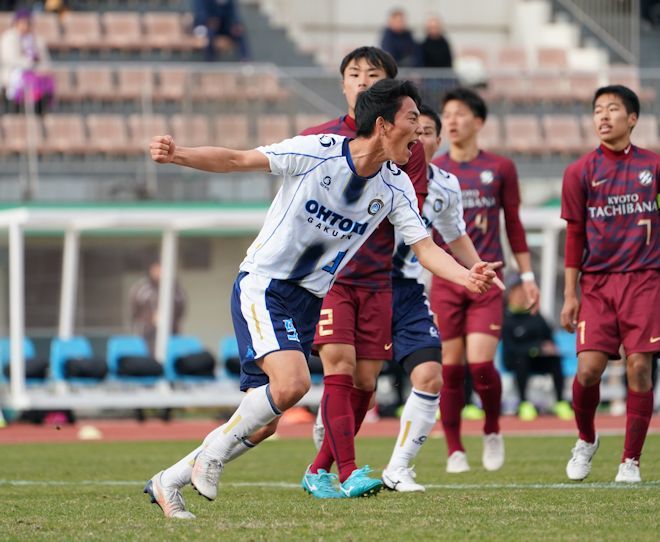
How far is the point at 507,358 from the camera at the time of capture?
64.2ft

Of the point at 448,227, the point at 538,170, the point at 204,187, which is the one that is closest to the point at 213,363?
the point at 204,187

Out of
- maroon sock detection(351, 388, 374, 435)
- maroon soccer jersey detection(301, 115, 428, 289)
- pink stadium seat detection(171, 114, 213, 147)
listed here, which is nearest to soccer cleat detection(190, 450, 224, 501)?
maroon soccer jersey detection(301, 115, 428, 289)

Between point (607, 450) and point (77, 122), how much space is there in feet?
39.3

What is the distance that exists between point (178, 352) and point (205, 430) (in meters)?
3.31

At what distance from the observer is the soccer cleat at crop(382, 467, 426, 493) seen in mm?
7900

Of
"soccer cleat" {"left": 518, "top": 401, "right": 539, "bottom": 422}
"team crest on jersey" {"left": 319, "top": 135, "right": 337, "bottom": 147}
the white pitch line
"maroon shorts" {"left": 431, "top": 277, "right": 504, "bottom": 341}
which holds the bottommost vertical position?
"soccer cleat" {"left": 518, "top": 401, "right": 539, "bottom": 422}

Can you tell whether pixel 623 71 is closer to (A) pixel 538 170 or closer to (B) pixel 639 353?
(A) pixel 538 170

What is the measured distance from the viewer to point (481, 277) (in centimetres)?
624

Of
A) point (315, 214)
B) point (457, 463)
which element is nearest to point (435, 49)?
point (457, 463)

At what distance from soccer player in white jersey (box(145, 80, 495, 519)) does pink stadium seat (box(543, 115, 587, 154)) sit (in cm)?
1638

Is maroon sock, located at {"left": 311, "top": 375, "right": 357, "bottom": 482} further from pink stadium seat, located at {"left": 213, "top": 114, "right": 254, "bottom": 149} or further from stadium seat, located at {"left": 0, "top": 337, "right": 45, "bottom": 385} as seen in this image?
pink stadium seat, located at {"left": 213, "top": 114, "right": 254, "bottom": 149}

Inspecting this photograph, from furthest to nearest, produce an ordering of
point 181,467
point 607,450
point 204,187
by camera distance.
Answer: point 204,187 → point 607,450 → point 181,467

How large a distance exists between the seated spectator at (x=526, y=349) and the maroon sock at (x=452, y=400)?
9119 millimetres

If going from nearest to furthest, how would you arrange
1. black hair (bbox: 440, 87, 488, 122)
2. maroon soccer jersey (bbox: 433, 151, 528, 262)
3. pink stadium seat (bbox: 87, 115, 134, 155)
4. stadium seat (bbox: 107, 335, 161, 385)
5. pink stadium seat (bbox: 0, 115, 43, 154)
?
maroon soccer jersey (bbox: 433, 151, 528, 262)
black hair (bbox: 440, 87, 488, 122)
stadium seat (bbox: 107, 335, 161, 385)
pink stadium seat (bbox: 0, 115, 43, 154)
pink stadium seat (bbox: 87, 115, 134, 155)
